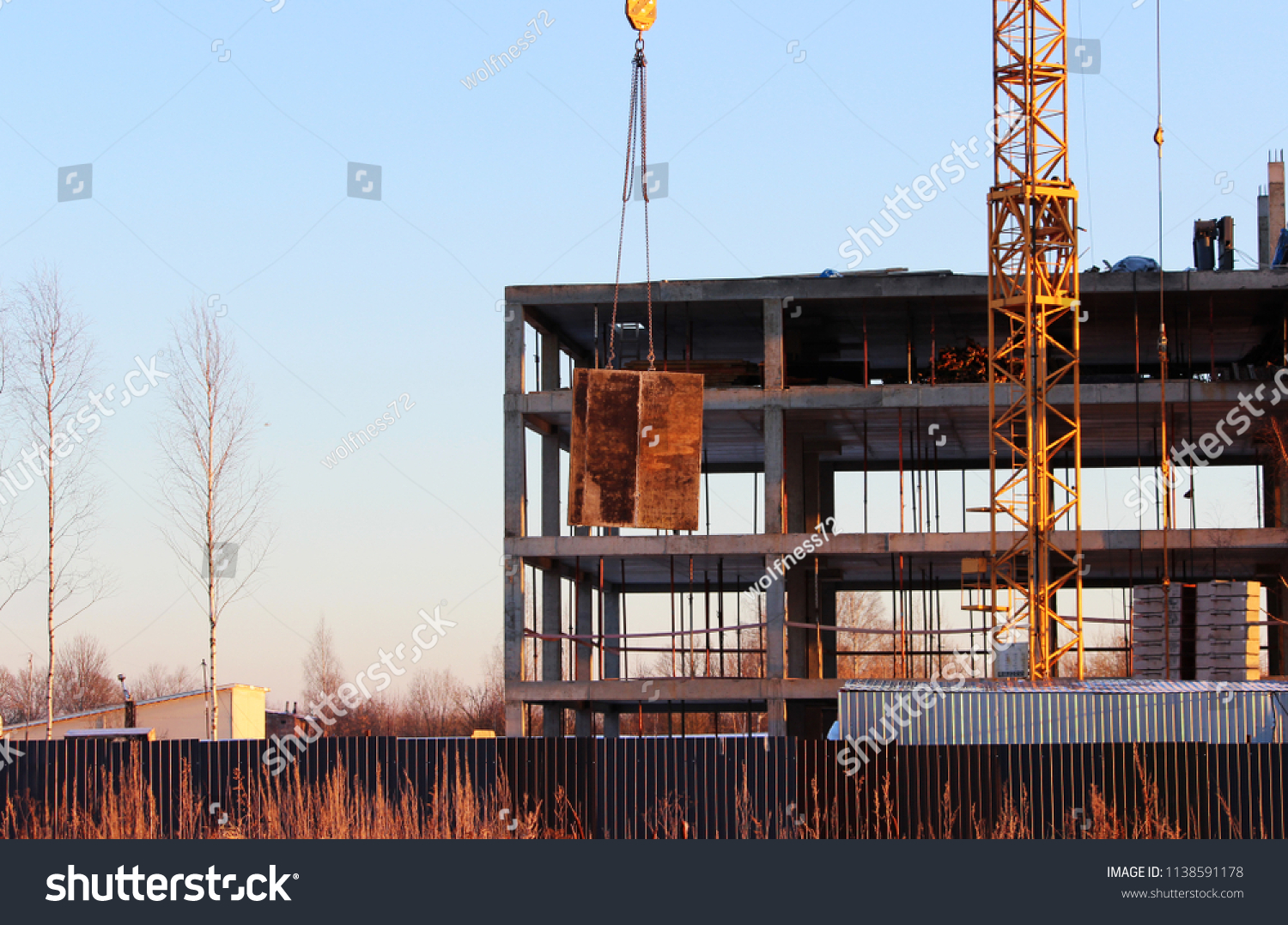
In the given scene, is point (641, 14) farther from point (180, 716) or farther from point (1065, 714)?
point (180, 716)

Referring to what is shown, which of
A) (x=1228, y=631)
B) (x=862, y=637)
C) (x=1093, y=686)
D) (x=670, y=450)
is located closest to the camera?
(x=1093, y=686)

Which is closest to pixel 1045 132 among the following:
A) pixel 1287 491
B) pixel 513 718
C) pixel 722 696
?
pixel 1287 491

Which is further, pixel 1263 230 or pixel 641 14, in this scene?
pixel 1263 230

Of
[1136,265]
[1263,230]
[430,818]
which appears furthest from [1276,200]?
[430,818]

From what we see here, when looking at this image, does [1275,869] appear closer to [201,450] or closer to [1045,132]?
[1045,132]

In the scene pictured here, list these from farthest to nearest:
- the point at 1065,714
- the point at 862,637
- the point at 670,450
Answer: the point at 862,637 < the point at 670,450 < the point at 1065,714

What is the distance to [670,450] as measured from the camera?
28.8 metres

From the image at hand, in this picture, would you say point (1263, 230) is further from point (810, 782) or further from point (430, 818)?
point (430, 818)

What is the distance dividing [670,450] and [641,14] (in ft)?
25.6

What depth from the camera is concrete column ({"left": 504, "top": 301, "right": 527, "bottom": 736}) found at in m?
35.2

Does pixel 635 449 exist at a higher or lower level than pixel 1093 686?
higher

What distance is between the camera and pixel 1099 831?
61.9ft

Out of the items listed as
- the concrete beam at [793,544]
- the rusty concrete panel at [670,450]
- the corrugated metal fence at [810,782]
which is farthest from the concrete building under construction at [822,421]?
the corrugated metal fence at [810,782]

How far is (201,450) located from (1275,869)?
96.4ft
